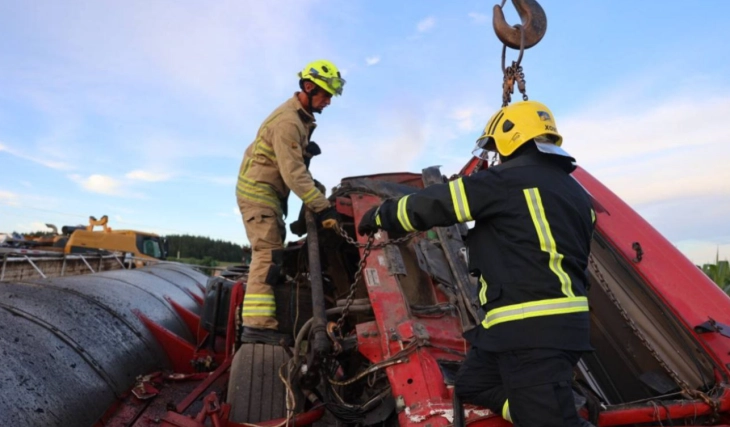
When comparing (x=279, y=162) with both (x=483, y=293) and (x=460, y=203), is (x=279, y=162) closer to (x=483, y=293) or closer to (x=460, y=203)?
(x=460, y=203)

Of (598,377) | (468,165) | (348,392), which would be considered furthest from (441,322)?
(468,165)

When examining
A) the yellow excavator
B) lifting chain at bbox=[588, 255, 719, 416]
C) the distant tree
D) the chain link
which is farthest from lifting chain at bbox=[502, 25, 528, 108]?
the yellow excavator

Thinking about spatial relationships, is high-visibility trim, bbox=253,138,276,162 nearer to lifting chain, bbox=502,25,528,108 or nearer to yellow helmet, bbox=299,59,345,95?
yellow helmet, bbox=299,59,345,95

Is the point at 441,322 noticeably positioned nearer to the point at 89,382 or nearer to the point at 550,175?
the point at 550,175

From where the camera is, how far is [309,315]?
4.10 m

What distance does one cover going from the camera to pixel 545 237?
218 cm

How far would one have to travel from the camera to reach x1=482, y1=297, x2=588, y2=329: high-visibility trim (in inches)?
83.4

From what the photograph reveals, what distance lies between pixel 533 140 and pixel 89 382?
10.4ft

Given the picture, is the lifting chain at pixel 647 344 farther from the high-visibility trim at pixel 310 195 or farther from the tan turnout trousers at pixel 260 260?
the tan turnout trousers at pixel 260 260

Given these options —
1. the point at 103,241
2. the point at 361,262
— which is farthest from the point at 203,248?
the point at 361,262

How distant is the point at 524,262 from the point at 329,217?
5.66 ft

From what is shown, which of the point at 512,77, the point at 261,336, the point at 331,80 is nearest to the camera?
the point at 512,77

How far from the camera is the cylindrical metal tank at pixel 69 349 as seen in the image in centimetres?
309

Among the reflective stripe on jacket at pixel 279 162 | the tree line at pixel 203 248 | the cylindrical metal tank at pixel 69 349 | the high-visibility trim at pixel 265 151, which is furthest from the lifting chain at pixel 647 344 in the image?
the tree line at pixel 203 248
